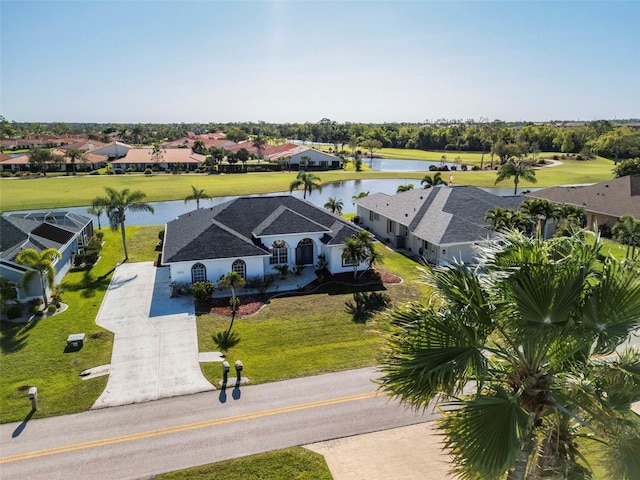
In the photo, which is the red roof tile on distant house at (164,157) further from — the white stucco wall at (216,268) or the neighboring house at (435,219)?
the white stucco wall at (216,268)

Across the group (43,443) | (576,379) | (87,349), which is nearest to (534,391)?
(576,379)

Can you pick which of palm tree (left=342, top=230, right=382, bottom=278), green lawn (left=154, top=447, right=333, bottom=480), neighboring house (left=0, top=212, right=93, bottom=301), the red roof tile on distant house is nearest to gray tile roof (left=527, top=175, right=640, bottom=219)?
palm tree (left=342, top=230, right=382, bottom=278)

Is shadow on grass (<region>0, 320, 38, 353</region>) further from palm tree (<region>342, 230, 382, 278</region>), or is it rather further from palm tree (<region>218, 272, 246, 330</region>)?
palm tree (<region>342, 230, 382, 278</region>)

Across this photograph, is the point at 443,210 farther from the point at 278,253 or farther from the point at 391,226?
the point at 278,253

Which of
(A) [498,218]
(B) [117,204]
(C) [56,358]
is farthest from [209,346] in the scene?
(A) [498,218]

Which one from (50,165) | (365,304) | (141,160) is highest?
(141,160)

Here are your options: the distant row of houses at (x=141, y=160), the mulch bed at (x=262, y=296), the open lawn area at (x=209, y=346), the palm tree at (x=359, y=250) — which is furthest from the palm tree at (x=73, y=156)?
the palm tree at (x=359, y=250)
